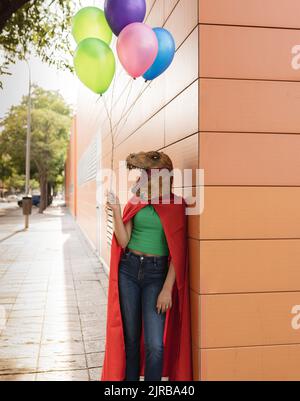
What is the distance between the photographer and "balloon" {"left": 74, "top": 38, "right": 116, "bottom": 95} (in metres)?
3.38

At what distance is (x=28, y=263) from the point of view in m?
10.0

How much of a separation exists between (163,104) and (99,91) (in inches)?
26.4

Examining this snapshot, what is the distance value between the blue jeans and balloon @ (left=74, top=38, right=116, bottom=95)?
1.41 metres

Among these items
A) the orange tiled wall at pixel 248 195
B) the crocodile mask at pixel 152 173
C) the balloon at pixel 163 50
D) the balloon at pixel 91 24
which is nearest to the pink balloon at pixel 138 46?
the balloon at pixel 163 50

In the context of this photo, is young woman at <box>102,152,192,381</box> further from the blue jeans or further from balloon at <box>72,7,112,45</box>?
balloon at <box>72,7,112,45</box>

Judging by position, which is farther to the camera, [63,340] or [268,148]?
[63,340]

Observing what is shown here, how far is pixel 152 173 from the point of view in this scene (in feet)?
10.3

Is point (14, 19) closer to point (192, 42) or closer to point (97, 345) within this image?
point (192, 42)

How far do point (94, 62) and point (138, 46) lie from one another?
0.41 metres

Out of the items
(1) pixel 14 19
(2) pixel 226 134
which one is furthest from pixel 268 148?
(1) pixel 14 19

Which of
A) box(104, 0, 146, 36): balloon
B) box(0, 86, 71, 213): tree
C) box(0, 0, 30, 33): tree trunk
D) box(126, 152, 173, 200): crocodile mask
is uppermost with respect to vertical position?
box(0, 86, 71, 213): tree

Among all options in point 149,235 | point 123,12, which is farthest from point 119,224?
point 123,12

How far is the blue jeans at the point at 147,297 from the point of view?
10.1ft

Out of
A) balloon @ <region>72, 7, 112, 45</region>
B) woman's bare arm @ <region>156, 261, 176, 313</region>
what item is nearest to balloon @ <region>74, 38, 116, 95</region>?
balloon @ <region>72, 7, 112, 45</region>
